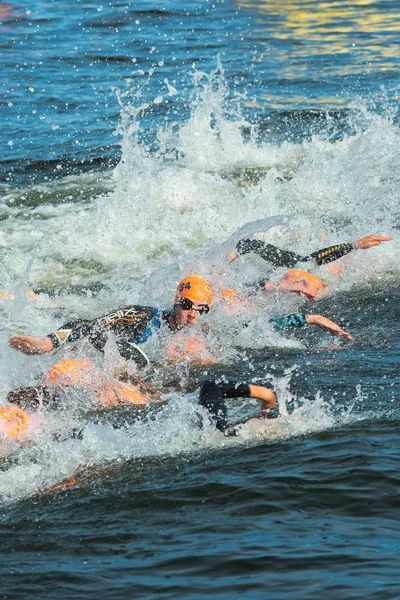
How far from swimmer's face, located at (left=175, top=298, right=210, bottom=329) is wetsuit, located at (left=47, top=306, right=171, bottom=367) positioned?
0.14 m

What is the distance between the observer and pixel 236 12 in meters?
29.1

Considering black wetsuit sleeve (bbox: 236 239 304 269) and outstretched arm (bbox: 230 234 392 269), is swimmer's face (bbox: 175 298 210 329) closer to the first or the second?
outstretched arm (bbox: 230 234 392 269)

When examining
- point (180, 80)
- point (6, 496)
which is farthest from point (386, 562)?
point (180, 80)

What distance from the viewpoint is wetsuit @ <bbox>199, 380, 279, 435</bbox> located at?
700 cm

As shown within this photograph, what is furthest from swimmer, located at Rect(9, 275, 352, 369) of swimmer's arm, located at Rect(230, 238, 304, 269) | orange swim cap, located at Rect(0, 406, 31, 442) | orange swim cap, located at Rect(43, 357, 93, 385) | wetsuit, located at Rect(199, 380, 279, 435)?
wetsuit, located at Rect(199, 380, 279, 435)

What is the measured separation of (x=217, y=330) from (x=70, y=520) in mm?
3922

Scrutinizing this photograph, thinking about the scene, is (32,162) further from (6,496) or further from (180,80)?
(6,496)

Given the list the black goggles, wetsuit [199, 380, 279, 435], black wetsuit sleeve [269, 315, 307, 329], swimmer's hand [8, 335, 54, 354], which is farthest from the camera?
black wetsuit sleeve [269, 315, 307, 329]

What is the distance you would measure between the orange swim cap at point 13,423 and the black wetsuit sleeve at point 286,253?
4.30 m

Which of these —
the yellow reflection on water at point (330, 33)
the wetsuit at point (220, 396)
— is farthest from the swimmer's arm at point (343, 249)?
the yellow reflection on water at point (330, 33)

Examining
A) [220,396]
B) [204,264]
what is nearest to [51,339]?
[220,396]

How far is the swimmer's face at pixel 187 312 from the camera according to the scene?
9094 millimetres

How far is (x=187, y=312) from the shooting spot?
9117mm

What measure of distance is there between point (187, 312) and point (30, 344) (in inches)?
65.2
